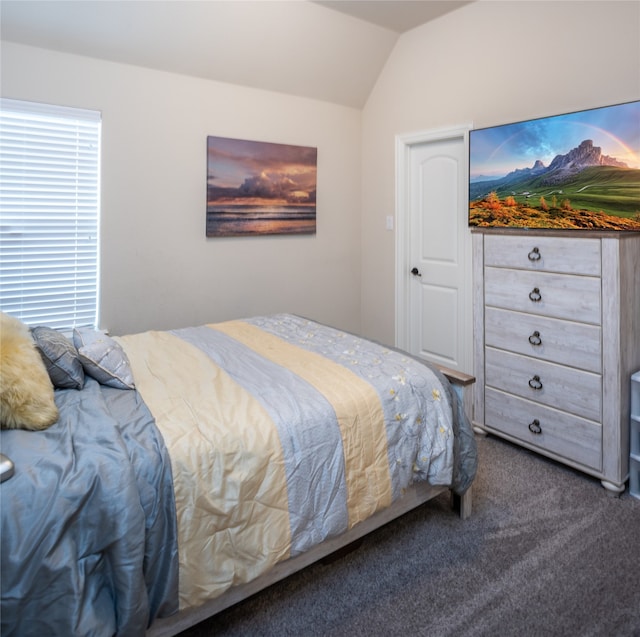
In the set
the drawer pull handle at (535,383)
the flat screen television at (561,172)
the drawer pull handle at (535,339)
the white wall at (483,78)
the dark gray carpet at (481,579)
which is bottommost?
the dark gray carpet at (481,579)

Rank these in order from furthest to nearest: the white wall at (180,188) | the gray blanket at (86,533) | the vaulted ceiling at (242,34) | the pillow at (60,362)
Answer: the white wall at (180,188), the vaulted ceiling at (242,34), the pillow at (60,362), the gray blanket at (86,533)

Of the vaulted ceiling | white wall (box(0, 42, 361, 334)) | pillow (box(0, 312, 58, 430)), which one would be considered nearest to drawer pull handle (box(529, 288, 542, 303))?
white wall (box(0, 42, 361, 334))

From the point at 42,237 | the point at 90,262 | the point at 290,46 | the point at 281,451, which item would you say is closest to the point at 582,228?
the point at 281,451

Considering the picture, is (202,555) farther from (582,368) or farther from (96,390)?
(582,368)

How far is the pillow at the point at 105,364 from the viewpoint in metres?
1.85

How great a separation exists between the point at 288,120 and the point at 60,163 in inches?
70.1

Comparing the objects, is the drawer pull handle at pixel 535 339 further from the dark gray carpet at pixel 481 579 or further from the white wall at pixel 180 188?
the white wall at pixel 180 188

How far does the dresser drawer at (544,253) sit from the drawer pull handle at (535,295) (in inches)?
4.7

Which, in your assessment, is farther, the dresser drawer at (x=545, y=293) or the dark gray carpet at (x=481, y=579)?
the dresser drawer at (x=545, y=293)

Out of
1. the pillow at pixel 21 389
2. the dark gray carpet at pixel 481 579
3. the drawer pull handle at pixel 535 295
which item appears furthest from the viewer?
the drawer pull handle at pixel 535 295

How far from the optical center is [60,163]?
3.10m

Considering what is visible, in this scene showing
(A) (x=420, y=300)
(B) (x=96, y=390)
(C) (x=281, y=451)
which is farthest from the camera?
(A) (x=420, y=300)

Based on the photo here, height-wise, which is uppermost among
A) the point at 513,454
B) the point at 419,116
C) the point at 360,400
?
the point at 419,116

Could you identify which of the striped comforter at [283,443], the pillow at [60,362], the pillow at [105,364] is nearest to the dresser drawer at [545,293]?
the striped comforter at [283,443]
